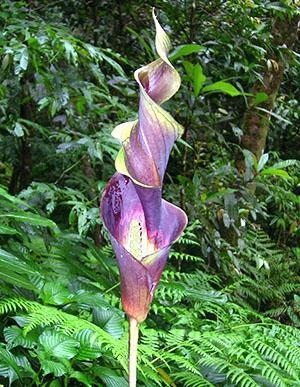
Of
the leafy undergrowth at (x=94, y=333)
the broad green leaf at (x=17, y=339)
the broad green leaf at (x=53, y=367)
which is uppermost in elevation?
the broad green leaf at (x=53, y=367)

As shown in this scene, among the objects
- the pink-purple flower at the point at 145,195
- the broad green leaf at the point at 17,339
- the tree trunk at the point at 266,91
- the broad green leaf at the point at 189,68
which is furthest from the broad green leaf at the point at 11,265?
the tree trunk at the point at 266,91

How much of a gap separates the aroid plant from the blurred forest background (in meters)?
0.35

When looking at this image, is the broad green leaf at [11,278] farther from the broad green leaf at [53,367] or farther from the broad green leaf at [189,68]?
the broad green leaf at [189,68]

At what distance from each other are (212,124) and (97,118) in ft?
1.87

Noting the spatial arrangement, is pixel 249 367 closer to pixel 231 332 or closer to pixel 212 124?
pixel 231 332

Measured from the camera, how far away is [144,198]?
463 mm

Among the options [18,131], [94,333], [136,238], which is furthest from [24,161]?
[136,238]

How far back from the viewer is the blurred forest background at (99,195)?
0.93 metres

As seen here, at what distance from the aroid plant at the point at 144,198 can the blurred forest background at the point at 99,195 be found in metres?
0.35

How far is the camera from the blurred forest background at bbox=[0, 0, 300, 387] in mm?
935

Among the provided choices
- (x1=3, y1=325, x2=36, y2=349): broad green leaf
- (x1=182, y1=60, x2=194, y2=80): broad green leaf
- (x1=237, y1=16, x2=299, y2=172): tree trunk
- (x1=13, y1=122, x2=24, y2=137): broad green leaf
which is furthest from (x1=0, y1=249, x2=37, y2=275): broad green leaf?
(x1=237, y1=16, x2=299, y2=172): tree trunk

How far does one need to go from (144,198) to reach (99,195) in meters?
0.93

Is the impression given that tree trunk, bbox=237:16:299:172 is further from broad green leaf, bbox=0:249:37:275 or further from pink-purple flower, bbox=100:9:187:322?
pink-purple flower, bbox=100:9:187:322

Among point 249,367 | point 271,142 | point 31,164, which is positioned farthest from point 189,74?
point 271,142
